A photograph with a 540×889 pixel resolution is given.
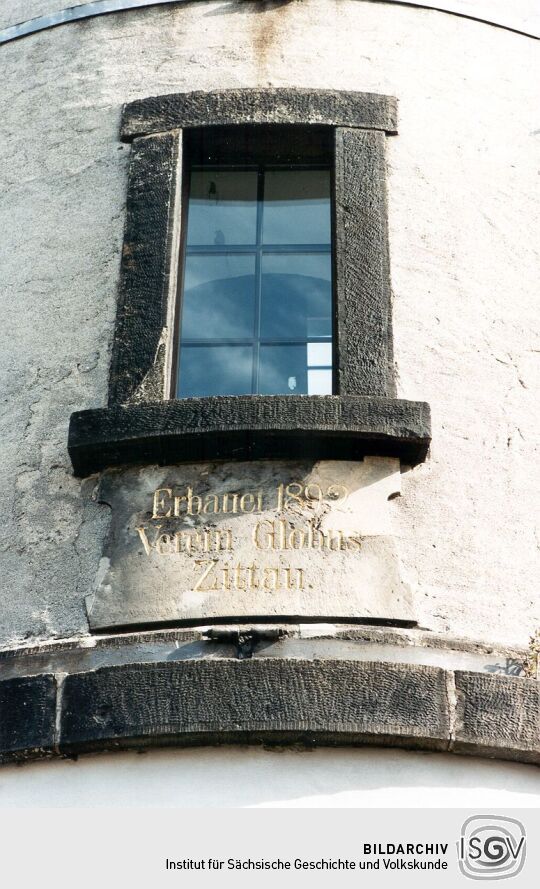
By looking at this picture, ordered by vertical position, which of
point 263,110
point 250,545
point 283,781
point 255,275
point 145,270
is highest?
point 263,110

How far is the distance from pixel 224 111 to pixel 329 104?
1.53ft

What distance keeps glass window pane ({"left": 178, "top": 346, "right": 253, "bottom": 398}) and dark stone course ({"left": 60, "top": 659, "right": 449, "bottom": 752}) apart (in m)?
1.51

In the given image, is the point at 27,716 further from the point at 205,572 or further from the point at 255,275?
the point at 255,275

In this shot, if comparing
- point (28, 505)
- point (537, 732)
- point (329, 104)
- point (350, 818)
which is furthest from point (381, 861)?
point (329, 104)

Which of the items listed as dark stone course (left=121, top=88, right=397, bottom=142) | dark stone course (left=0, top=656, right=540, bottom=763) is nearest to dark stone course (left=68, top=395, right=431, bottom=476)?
dark stone course (left=0, top=656, right=540, bottom=763)

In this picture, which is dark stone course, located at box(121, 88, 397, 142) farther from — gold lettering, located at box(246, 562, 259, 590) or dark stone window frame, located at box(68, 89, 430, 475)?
gold lettering, located at box(246, 562, 259, 590)

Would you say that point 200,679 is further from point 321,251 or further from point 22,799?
point 321,251

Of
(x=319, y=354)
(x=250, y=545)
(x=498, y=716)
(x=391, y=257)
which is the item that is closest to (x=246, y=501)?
(x=250, y=545)

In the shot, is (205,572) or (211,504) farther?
(211,504)

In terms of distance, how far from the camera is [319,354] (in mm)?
7578

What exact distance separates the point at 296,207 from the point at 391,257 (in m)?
0.68

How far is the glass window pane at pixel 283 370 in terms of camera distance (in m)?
7.50

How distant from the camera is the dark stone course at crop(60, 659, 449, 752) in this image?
619 cm

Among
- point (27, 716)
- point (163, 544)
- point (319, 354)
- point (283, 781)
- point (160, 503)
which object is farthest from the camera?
point (319, 354)
